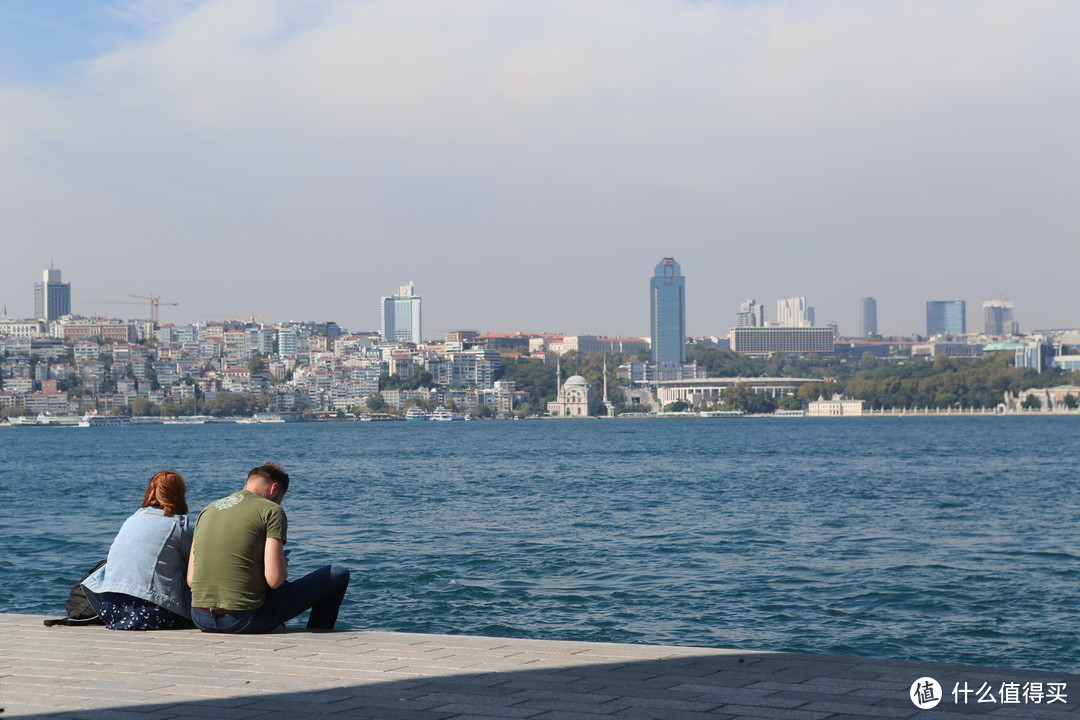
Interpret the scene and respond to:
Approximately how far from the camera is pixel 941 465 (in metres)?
36.6

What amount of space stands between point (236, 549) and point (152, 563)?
452mm

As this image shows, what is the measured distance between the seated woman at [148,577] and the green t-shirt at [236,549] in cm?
22

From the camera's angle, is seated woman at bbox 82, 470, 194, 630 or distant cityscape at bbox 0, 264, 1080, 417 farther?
distant cityscape at bbox 0, 264, 1080, 417

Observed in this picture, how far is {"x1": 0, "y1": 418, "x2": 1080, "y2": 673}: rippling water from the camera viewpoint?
9953 millimetres

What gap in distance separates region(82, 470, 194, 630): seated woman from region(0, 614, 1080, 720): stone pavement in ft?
0.91

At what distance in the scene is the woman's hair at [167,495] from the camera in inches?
219

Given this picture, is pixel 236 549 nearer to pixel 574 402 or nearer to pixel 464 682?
pixel 464 682

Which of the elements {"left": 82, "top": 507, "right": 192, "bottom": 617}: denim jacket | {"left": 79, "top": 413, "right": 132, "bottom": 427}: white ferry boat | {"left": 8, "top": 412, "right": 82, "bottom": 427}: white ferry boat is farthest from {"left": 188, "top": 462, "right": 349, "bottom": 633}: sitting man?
{"left": 8, "top": 412, "right": 82, "bottom": 427}: white ferry boat

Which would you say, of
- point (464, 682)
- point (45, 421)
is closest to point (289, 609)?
point (464, 682)

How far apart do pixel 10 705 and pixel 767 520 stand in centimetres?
1596

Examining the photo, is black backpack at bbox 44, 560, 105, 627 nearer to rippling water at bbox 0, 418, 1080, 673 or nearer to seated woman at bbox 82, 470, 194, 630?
seated woman at bbox 82, 470, 194, 630

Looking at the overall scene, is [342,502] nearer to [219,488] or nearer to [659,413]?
[219,488]

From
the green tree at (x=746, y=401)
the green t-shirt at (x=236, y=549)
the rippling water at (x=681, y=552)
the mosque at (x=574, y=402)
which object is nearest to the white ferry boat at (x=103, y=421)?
the mosque at (x=574, y=402)

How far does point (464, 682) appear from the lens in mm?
4238
